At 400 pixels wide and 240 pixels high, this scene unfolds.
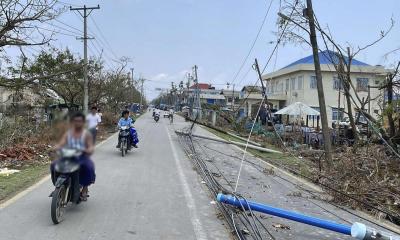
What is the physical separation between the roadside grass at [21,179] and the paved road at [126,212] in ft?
1.23

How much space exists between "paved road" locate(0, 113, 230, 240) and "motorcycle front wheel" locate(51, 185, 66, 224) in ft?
0.41

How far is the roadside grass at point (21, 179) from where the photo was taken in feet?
30.5

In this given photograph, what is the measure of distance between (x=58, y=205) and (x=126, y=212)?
181 cm

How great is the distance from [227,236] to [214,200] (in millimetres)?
2543

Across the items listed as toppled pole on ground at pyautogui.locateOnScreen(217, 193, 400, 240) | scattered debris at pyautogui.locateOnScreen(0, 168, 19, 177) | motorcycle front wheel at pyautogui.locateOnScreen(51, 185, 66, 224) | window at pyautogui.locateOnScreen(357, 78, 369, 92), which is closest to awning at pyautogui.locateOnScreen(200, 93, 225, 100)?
window at pyautogui.locateOnScreen(357, 78, 369, 92)

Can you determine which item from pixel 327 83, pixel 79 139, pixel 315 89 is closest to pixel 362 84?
pixel 327 83

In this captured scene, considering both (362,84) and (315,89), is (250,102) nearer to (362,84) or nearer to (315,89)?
(315,89)

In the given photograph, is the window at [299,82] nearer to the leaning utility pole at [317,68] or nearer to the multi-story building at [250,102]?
the multi-story building at [250,102]

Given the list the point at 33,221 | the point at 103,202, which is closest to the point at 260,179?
the point at 103,202

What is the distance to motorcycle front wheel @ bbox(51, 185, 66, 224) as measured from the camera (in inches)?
228

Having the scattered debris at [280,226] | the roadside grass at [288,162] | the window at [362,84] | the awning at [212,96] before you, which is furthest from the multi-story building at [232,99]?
the scattered debris at [280,226]

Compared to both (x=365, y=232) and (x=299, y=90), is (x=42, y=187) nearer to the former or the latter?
(x=365, y=232)

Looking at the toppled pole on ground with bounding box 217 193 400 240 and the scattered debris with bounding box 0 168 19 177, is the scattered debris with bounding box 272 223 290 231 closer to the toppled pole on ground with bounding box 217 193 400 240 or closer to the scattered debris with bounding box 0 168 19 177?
the toppled pole on ground with bounding box 217 193 400 240

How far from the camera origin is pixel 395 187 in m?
9.80
